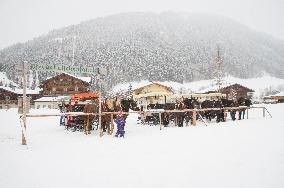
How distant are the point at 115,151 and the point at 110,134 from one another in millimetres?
4356

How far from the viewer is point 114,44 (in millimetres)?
129500

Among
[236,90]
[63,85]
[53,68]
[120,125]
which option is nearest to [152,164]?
[120,125]

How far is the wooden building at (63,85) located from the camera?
65312 mm

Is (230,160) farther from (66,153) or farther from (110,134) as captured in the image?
(110,134)

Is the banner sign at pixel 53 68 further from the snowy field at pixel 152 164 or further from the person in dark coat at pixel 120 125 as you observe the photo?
the snowy field at pixel 152 164

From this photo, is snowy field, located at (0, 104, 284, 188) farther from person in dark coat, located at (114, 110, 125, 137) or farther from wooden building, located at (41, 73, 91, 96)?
wooden building, located at (41, 73, 91, 96)

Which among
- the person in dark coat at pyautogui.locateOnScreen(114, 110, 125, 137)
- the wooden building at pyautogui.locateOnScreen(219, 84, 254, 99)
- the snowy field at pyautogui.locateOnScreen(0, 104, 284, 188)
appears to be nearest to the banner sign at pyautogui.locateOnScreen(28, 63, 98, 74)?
the person in dark coat at pyautogui.locateOnScreen(114, 110, 125, 137)

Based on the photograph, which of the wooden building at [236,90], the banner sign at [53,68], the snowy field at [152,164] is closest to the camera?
the snowy field at [152,164]

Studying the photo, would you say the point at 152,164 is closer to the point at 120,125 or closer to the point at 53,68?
the point at 120,125

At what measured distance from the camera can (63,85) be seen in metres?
65.7

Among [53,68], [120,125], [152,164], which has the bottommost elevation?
[152,164]

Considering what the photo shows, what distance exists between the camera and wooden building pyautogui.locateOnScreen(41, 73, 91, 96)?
65.3 metres

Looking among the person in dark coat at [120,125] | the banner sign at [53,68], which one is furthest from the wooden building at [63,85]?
the person in dark coat at [120,125]

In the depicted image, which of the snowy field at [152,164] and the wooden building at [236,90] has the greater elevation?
the wooden building at [236,90]
